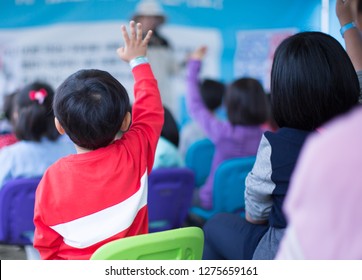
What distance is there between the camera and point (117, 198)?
1.53 meters

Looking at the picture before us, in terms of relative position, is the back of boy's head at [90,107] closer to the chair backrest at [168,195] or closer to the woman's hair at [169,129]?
the chair backrest at [168,195]

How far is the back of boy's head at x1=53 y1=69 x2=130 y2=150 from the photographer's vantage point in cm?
152

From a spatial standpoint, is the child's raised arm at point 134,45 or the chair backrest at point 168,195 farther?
the chair backrest at point 168,195

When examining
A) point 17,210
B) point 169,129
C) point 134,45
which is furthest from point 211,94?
point 134,45

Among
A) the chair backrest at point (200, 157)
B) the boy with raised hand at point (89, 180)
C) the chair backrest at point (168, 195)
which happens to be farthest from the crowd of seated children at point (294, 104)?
the chair backrest at point (200, 157)

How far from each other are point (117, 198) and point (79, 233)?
0.51ft

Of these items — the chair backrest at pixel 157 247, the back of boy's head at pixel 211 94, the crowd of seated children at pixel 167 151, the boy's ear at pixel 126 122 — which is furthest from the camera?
the back of boy's head at pixel 211 94

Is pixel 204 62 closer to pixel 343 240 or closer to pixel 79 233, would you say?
pixel 79 233

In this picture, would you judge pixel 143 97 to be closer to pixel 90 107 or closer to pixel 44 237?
pixel 90 107

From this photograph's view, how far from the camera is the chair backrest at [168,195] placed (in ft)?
7.88

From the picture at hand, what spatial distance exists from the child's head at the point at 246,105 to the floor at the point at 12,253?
60.1 inches

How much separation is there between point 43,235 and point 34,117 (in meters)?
1.09

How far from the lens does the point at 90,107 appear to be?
152 centimetres

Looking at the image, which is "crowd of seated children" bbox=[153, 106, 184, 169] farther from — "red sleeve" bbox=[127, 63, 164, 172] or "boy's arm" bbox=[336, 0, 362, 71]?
"boy's arm" bbox=[336, 0, 362, 71]
